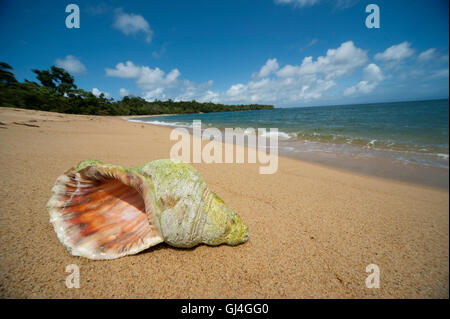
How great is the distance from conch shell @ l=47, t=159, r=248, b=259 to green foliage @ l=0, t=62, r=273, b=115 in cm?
1952

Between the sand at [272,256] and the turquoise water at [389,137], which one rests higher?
the turquoise water at [389,137]

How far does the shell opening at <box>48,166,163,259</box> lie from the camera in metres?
1.46

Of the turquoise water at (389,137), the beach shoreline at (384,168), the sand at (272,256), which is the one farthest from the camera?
the beach shoreline at (384,168)

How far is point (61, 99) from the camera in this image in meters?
35.6

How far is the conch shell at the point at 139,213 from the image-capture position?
1.43m

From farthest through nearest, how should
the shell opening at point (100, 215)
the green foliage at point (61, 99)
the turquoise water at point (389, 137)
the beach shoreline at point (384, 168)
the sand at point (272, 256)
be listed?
the green foliage at point (61, 99), the beach shoreline at point (384, 168), the turquoise water at point (389, 137), the shell opening at point (100, 215), the sand at point (272, 256)

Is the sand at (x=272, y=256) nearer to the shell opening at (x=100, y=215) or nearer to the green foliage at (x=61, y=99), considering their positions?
the shell opening at (x=100, y=215)

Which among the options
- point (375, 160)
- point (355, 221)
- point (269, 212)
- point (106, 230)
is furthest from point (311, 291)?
point (375, 160)

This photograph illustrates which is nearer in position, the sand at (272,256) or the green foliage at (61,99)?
the sand at (272,256)

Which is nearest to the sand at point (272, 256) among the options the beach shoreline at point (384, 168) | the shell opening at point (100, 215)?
the shell opening at point (100, 215)

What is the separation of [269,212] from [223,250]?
3.39ft

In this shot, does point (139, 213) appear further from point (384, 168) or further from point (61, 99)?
point (61, 99)
